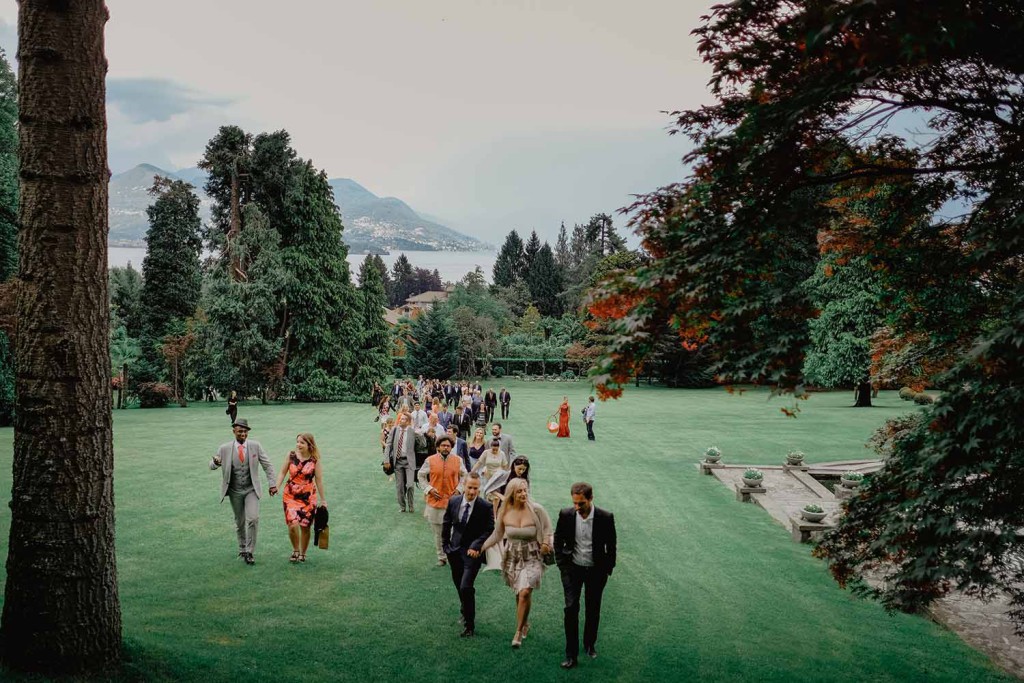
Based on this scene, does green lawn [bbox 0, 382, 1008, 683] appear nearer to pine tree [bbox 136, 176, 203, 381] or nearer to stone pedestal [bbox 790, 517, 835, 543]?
stone pedestal [bbox 790, 517, 835, 543]

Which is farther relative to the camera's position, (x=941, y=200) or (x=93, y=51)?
(x=941, y=200)

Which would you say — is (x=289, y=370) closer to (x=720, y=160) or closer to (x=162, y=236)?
(x=162, y=236)

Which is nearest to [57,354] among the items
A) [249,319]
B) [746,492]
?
[746,492]

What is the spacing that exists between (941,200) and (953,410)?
2611 mm

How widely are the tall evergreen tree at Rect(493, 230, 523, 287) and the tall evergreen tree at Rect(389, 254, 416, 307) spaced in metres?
44.0

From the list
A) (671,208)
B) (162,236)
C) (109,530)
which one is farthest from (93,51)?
(162,236)

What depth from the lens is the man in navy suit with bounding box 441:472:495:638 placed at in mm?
7021

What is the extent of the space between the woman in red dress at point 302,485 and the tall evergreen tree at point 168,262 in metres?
46.6

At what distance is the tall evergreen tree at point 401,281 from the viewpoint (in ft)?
512

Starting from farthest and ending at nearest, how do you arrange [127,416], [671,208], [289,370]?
[289,370]
[127,416]
[671,208]

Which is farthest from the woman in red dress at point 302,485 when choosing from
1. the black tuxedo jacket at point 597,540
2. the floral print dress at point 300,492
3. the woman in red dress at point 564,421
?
the woman in red dress at point 564,421

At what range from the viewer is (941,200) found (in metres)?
6.62

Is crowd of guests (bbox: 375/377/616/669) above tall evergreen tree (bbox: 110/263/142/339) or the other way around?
the other way around

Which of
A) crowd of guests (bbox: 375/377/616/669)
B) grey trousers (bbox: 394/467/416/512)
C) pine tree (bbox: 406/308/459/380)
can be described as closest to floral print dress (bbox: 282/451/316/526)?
crowd of guests (bbox: 375/377/616/669)
